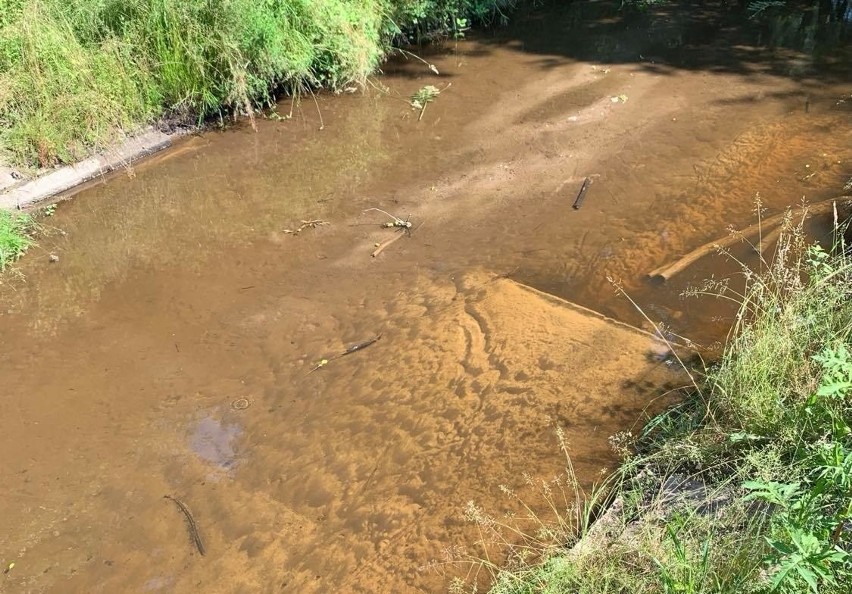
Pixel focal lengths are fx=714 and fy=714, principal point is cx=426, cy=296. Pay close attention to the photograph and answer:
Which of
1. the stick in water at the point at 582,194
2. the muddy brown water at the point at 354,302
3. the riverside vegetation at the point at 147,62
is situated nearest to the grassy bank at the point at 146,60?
the riverside vegetation at the point at 147,62

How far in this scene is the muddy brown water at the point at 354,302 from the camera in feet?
11.0

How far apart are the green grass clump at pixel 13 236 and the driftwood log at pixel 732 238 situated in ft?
15.0

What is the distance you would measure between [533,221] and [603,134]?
5.42 feet

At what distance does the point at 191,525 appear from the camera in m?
3.38

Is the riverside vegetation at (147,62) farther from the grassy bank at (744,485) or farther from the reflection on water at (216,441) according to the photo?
the grassy bank at (744,485)

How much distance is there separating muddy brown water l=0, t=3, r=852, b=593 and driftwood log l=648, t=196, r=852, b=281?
9cm

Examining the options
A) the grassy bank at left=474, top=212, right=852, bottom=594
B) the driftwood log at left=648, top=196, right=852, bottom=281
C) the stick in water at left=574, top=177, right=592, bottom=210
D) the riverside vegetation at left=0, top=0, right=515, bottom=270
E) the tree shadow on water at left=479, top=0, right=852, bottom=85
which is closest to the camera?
the grassy bank at left=474, top=212, right=852, bottom=594

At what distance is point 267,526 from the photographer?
132 inches

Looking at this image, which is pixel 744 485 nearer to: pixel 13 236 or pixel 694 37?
pixel 13 236

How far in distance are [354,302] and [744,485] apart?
119 inches

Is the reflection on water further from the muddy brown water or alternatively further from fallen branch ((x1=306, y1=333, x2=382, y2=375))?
fallen branch ((x1=306, y1=333, x2=382, y2=375))

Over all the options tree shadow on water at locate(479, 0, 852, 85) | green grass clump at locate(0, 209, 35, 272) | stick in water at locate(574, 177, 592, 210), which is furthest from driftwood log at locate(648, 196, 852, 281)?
green grass clump at locate(0, 209, 35, 272)

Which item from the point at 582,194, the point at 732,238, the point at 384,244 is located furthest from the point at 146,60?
the point at 732,238

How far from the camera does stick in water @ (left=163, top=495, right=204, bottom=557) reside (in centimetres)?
329
